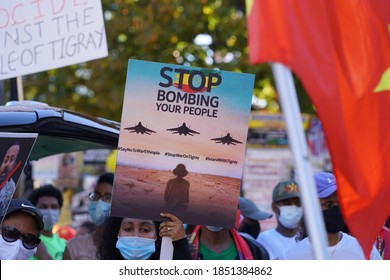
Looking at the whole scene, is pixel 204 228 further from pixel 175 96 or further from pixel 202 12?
pixel 202 12

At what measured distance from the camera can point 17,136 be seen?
4531mm

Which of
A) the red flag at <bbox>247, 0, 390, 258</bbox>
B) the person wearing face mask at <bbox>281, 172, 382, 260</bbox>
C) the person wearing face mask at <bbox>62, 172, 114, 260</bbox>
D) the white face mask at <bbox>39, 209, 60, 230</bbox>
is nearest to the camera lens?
A: the red flag at <bbox>247, 0, 390, 258</bbox>

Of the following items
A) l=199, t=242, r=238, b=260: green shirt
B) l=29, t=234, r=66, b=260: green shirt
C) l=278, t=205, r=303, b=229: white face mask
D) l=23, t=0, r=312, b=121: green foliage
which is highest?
l=23, t=0, r=312, b=121: green foliage

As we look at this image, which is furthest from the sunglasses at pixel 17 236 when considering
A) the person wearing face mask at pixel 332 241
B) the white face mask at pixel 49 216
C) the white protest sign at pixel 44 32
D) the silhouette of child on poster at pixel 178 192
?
the white face mask at pixel 49 216

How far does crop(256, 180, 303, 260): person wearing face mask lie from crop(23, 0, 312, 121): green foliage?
12082 mm

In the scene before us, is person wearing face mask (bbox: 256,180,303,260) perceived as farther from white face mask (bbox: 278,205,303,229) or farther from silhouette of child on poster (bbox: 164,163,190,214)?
silhouette of child on poster (bbox: 164,163,190,214)

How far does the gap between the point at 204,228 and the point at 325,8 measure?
268cm

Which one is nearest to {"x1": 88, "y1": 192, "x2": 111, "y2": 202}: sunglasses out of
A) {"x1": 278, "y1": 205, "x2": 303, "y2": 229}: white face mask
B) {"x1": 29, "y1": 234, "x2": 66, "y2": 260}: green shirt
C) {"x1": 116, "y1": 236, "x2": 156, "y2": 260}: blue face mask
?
{"x1": 29, "y1": 234, "x2": 66, "y2": 260}: green shirt

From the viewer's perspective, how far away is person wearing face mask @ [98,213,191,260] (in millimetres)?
5113

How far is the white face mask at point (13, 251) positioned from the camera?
523 centimetres

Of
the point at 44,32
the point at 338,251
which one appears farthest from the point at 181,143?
the point at 44,32

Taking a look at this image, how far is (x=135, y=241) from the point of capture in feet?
17.2

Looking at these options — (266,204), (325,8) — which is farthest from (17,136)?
(266,204)

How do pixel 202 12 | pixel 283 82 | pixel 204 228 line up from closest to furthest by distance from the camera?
pixel 283 82
pixel 204 228
pixel 202 12
